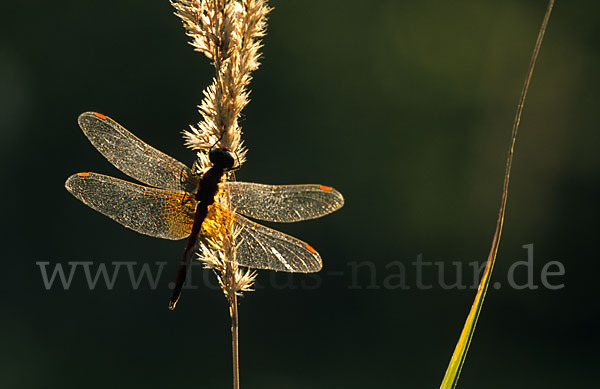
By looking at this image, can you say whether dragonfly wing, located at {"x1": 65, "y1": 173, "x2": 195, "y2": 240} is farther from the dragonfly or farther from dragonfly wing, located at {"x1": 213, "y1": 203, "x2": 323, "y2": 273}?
dragonfly wing, located at {"x1": 213, "y1": 203, "x2": 323, "y2": 273}

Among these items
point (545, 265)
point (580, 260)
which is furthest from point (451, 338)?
point (580, 260)

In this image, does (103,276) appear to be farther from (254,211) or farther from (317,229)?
(254,211)

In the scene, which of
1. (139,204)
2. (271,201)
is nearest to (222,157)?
(271,201)

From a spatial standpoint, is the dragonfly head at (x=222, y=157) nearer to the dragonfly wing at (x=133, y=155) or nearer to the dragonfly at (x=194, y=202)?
the dragonfly at (x=194, y=202)

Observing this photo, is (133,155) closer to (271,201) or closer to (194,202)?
(194,202)

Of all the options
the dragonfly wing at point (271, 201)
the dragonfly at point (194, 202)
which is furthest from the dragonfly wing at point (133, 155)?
the dragonfly wing at point (271, 201)

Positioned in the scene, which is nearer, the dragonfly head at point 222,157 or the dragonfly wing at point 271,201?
the dragonfly head at point 222,157

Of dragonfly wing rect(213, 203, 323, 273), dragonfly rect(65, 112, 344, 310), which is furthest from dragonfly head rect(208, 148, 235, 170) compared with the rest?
dragonfly wing rect(213, 203, 323, 273)

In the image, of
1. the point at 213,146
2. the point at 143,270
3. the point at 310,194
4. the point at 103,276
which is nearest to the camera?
the point at 213,146
